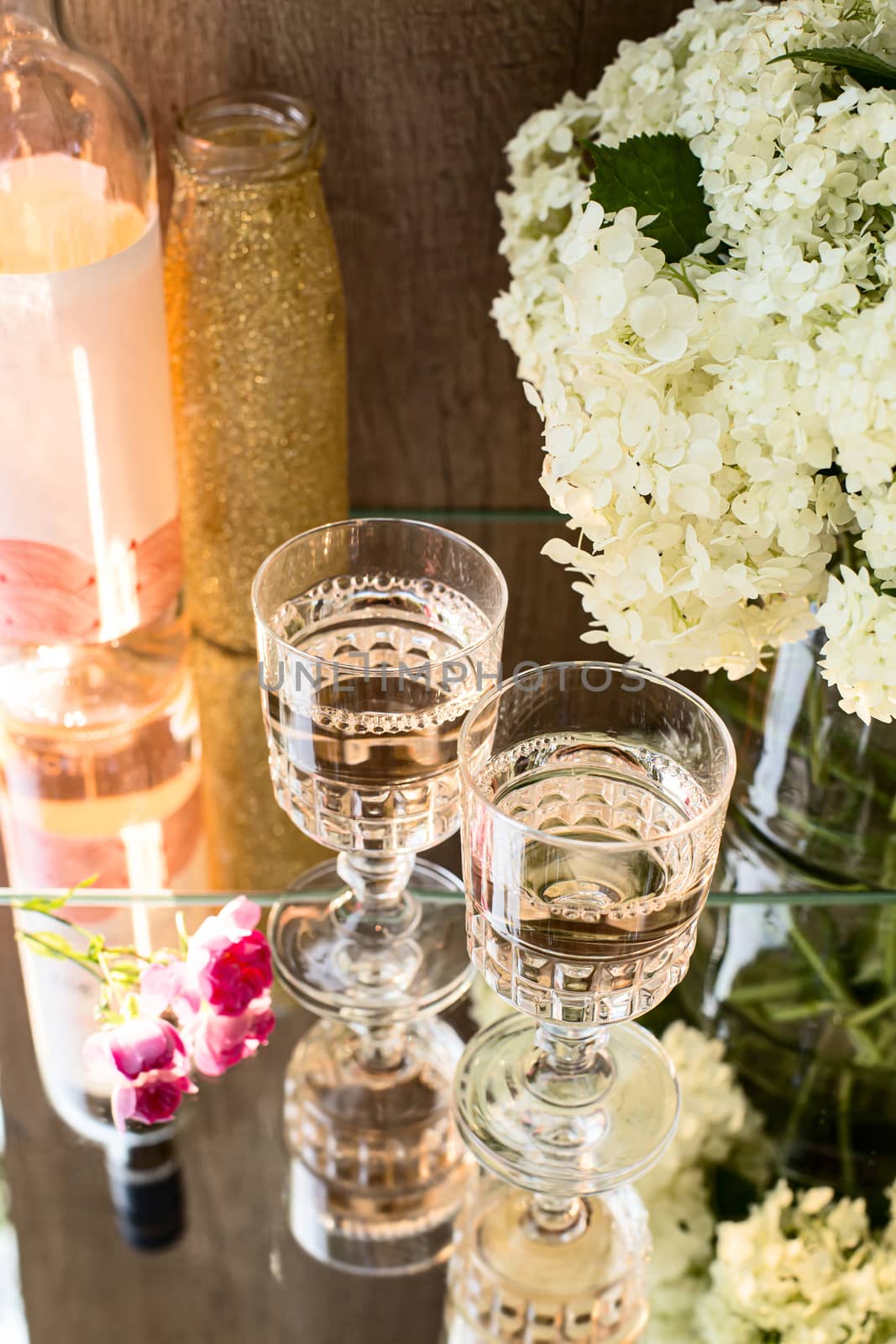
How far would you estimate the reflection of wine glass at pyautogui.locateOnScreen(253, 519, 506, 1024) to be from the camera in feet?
1.61

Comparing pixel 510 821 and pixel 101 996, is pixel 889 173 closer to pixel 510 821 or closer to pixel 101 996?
pixel 510 821

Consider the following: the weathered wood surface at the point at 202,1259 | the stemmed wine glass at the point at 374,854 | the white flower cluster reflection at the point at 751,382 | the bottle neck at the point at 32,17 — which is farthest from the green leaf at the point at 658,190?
the weathered wood surface at the point at 202,1259

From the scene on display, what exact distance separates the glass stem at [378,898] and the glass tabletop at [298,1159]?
0.03 m

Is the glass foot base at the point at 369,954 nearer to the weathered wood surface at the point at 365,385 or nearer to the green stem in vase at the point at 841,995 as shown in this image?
the weathered wood surface at the point at 365,385

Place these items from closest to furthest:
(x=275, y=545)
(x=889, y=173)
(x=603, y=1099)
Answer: (x=889, y=173) < (x=603, y=1099) < (x=275, y=545)

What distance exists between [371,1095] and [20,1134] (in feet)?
0.43

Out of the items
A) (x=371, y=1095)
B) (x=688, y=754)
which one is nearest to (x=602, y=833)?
(x=688, y=754)

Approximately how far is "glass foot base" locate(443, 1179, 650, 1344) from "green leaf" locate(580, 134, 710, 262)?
33 centimetres

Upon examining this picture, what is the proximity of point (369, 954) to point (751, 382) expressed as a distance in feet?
0.94

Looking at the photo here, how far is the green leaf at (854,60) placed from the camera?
44cm

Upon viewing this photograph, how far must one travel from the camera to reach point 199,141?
23.9 inches

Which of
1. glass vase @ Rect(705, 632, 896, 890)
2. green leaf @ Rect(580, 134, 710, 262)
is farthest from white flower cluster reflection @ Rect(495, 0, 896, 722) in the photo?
glass vase @ Rect(705, 632, 896, 890)

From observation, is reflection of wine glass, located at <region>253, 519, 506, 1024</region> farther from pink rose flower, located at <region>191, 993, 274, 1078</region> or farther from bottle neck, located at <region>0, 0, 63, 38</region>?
bottle neck, located at <region>0, 0, 63, 38</region>

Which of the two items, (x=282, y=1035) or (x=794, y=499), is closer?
(x=794, y=499)
